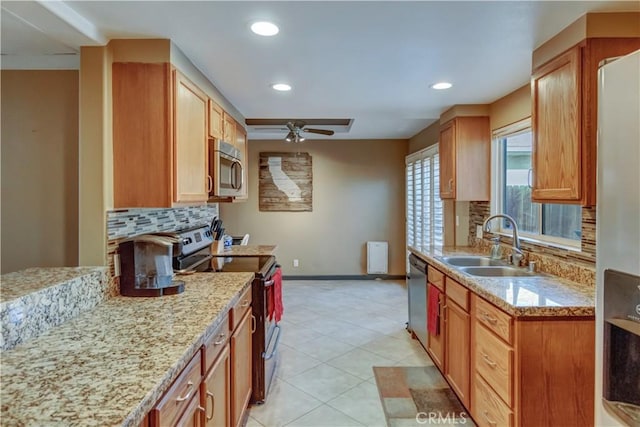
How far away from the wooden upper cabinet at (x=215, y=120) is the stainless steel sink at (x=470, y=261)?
2.05 meters

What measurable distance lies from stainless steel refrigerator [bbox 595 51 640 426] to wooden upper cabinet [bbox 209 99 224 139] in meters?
2.34

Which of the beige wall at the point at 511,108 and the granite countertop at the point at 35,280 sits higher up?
the beige wall at the point at 511,108

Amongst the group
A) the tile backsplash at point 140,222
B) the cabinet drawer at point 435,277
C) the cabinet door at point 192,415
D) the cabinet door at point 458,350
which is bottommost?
the cabinet door at point 458,350

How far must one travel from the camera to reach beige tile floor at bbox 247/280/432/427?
2.40 meters

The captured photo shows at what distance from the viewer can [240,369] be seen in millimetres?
2105

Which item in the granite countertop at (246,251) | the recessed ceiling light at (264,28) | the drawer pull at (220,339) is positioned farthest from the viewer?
the granite countertop at (246,251)

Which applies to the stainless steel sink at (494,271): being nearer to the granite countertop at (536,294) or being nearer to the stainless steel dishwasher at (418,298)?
the granite countertop at (536,294)

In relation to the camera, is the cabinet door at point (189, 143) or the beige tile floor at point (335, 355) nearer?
the cabinet door at point (189, 143)

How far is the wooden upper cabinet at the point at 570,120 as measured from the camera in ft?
6.01

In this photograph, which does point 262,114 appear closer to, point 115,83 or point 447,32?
point 115,83

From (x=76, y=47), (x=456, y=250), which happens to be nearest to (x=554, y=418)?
(x=456, y=250)

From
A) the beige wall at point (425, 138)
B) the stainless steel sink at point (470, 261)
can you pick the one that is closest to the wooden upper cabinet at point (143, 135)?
the stainless steel sink at point (470, 261)

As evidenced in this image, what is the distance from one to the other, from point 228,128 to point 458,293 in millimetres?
2322

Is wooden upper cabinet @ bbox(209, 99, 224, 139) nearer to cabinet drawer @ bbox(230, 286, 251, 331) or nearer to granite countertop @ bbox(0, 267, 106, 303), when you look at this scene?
cabinet drawer @ bbox(230, 286, 251, 331)
